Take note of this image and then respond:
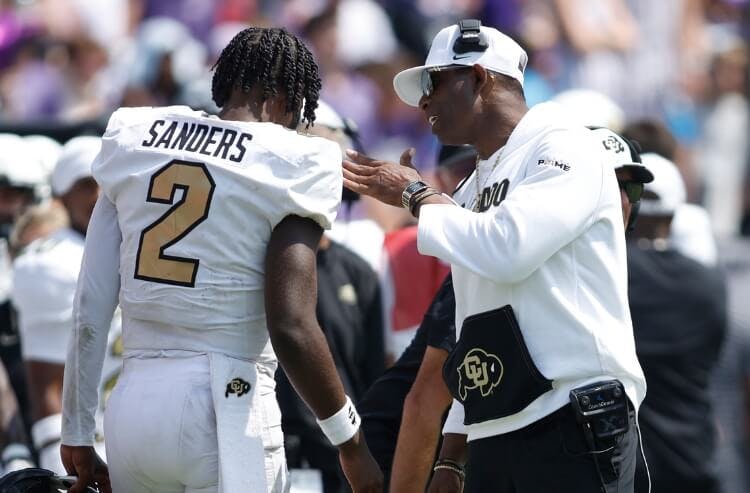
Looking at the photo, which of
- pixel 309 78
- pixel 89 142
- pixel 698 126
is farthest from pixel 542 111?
pixel 698 126

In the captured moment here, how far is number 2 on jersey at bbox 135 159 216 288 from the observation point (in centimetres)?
392

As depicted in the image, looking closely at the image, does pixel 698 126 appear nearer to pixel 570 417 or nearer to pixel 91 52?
pixel 91 52

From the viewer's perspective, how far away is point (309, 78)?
13.9 feet

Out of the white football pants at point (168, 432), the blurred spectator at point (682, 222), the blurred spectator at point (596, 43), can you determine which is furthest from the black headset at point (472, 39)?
the blurred spectator at point (596, 43)

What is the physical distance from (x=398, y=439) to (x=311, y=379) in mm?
978

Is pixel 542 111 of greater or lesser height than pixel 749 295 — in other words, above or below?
above

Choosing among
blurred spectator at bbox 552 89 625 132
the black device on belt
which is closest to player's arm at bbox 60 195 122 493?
the black device on belt

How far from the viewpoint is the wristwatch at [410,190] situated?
4.22m

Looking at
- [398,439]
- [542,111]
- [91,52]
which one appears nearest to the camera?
[542,111]

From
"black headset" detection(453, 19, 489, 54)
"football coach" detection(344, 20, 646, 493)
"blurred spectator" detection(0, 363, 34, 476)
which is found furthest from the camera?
"blurred spectator" detection(0, 363, 34, 476)

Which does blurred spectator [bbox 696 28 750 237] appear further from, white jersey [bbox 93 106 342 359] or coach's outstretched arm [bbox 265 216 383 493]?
white jersey [bbox 93 106 342 359]

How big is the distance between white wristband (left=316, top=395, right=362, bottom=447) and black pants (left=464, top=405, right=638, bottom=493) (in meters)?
0.43

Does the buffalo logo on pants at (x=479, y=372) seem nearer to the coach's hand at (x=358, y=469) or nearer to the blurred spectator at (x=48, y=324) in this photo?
the coach's hand at (x=358, y=469)

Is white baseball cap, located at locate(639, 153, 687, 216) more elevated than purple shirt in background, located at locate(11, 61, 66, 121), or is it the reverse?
purple shirt in background, located at locate(11, 61, 66, 121)
